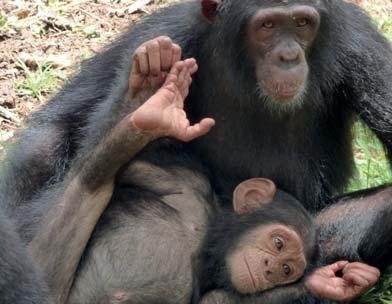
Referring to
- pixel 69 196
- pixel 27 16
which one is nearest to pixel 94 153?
pixel 69 196

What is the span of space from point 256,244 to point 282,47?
136 cm

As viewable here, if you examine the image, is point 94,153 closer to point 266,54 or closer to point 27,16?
point 266,54

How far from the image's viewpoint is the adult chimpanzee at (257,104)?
23.0ft

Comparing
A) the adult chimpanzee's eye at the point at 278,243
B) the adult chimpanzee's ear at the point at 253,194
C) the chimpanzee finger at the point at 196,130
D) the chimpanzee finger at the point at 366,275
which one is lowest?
the chimpanzee finger at the point at 366,275

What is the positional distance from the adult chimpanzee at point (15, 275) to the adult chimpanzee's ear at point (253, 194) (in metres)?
2.14

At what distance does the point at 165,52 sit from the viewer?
21.7ft

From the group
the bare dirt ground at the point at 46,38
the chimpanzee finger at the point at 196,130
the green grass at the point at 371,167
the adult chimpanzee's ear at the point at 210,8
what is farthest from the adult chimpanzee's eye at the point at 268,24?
the bare dirt ground at the point at 46,38

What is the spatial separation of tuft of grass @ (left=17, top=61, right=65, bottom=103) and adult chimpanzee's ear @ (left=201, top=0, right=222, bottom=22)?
2677 mm

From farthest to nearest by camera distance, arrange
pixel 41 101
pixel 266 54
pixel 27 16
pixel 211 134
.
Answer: pixel 27 16, pixel 41 101, pixel 211 134, pixel 266 54

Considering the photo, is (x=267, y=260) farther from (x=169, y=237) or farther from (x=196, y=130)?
(x=196, y=130)

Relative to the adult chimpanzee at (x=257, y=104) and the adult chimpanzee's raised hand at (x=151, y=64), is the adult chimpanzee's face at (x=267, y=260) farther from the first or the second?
the adult chimpanzee's raised hand at (x=151, y=64)

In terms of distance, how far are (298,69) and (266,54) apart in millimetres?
300

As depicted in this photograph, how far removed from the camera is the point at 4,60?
9.92m

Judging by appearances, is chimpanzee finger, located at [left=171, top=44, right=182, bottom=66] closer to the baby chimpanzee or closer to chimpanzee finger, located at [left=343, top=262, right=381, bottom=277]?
the baby chimpanzee
